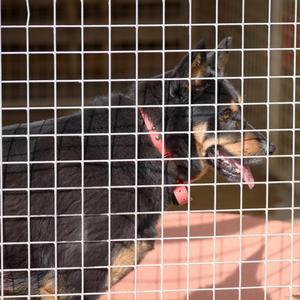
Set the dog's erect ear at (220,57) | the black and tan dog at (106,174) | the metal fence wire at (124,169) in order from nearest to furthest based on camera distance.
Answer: the metal fence wire at (124,169), the black and tan dog at (106,174), the dog's erect ear at (220,57)

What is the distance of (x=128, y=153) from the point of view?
339 centimetres

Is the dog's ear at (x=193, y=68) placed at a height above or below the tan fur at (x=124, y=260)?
above

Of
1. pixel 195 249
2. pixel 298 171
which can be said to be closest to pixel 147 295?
pixel 195 249

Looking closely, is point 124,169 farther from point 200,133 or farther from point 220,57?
point 220,57

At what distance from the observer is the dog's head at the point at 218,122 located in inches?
132

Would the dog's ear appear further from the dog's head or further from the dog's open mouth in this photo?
the dog's open mouth

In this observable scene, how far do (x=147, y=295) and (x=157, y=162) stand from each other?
0.80 meters

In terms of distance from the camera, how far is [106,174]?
337 centimetres

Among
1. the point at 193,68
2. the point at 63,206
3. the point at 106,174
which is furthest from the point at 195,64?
the point at 63,206

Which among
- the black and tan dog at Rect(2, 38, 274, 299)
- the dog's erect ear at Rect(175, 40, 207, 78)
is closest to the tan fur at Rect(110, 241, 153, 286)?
the black and tan dog at Rect(2, 38, 274, 299)

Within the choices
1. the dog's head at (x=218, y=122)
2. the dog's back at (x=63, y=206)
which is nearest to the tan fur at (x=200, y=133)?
the dog's head at (x=218, y=122)

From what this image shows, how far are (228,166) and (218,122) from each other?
0.18 metres

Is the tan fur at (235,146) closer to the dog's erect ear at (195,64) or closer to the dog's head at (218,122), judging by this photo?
the dog's head at (218,122)

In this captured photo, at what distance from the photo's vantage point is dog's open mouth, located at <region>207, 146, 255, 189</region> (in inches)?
137
